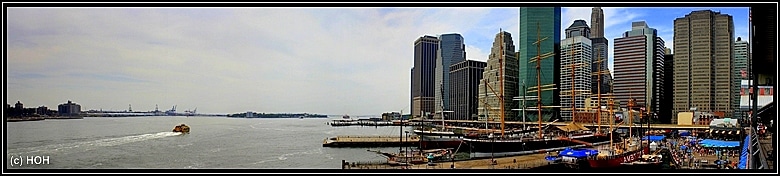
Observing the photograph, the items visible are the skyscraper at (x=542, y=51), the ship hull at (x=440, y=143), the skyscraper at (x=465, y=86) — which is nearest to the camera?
the ship hull at (x=440, y=143)

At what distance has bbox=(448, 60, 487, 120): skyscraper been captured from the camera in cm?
5962

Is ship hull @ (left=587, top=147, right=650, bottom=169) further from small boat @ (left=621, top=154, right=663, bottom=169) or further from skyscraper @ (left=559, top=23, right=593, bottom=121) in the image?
skyscraper @ (left=559, top=23, right=593, bottom=121)

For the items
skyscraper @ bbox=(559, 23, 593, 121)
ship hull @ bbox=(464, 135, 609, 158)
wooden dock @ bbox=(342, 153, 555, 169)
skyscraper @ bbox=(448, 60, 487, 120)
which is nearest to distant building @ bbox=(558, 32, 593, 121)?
skyscraper @ bbox=(559, 23, 593, 121)

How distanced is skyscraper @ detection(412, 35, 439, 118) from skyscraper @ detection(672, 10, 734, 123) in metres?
26.1

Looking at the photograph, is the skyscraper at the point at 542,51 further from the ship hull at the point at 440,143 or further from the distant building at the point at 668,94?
the ship hull at the point at 440,143

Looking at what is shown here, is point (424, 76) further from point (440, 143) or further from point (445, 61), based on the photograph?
point (440, 143)

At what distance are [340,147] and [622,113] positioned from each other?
31.7 m

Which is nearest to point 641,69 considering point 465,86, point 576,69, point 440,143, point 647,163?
point 576,69

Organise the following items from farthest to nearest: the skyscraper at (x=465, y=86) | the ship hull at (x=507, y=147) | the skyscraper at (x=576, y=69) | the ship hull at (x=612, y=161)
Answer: the skyscraper at (x=465, y=86)
the skyscraper at (x=576, y=69)
the ship hull at (x=507, y=147)
the ship hull at (x=612, y=161)

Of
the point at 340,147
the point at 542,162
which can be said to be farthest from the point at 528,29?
the point at 542,162

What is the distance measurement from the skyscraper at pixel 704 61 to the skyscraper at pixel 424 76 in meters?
26.1

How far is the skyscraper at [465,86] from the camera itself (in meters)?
59.6

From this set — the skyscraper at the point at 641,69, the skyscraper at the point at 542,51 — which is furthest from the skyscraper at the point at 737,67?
the skyscraper at the point at 542,51
